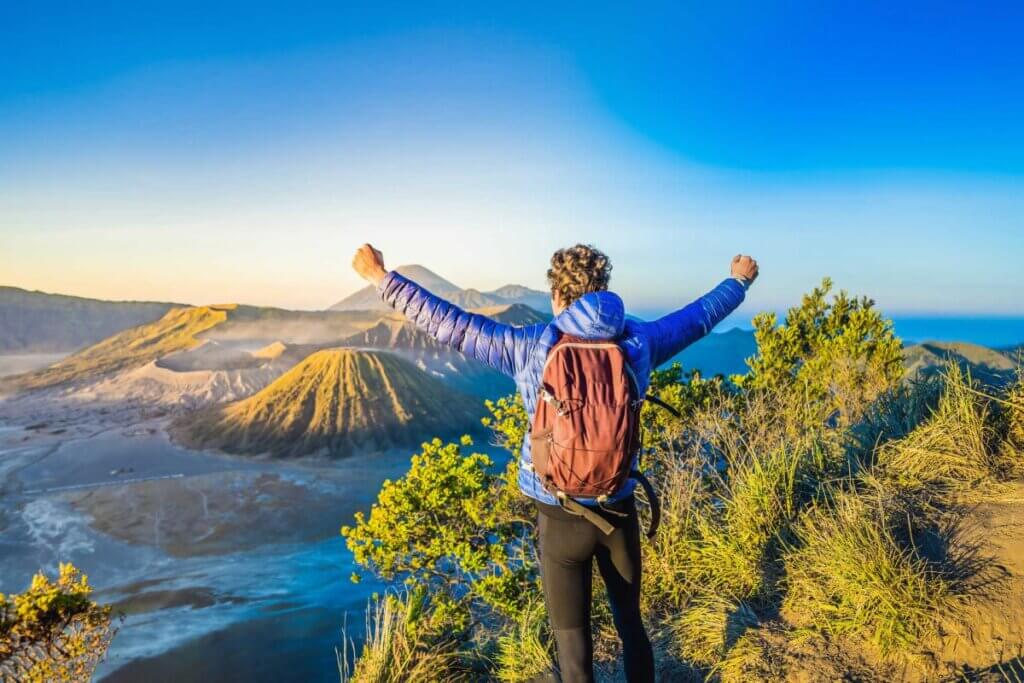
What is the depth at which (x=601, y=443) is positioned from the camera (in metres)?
1.52

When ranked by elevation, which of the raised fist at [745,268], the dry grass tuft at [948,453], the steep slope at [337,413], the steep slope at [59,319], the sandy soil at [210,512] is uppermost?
the steep slope at [59,319]

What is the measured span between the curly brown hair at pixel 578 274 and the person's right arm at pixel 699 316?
8.4 inches

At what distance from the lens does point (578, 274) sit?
1611 mm

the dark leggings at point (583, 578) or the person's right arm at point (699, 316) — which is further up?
the person's right arm at point (699, 316)

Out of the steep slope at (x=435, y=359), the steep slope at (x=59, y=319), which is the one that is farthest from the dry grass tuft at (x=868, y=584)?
the steep slope at (x=59, y=319)

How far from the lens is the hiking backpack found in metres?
1.52

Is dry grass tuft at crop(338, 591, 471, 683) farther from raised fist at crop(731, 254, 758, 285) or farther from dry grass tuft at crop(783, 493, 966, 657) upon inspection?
raised fist at crop(731, 254, 758, 285)

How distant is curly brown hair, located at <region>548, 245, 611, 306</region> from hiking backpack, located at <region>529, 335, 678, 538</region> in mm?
141

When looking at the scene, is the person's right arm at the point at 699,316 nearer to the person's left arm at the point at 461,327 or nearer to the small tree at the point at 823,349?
the person's left arm at the point at 461,327

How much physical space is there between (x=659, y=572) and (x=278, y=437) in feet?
127

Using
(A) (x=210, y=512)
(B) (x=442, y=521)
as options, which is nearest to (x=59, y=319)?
(A) (x=210, y=512)

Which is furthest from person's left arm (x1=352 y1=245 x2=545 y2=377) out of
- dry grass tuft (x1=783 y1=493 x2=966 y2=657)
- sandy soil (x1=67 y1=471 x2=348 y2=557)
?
sandy soil (x1=67 y1=471 x2=348 y2=557)

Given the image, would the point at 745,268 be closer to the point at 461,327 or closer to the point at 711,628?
the point at 461,327

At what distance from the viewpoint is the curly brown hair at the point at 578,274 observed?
5.29 ft
